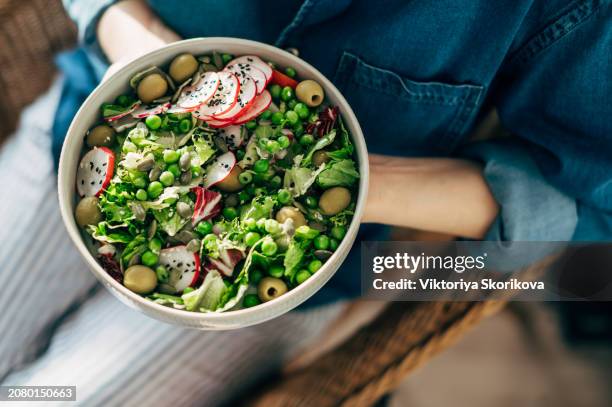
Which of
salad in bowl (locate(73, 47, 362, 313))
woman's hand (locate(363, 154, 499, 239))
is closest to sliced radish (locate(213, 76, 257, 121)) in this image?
salad in bowl (locate(73, 47, 362, 313))

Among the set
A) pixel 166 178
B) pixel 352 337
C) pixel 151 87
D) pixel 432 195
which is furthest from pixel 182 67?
pixel 352 337

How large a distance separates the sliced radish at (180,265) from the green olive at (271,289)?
0.07m

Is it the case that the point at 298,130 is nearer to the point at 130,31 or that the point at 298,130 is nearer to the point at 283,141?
the point at 283,141

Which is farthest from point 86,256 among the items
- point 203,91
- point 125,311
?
point 125,311

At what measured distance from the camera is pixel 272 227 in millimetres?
596

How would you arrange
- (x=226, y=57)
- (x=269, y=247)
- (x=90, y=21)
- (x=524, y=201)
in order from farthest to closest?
(x=90, y=21) → (x=524, y=201) → (x=226, y=57) → (x=269, y=247)

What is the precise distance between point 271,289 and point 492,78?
1.34 feet

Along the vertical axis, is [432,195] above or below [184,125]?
below

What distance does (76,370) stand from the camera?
0.87 metres

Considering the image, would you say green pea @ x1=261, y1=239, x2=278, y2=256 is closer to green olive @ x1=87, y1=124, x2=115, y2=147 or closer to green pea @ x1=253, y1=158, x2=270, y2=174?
green pea @ x1=253, y1=158, x2=270, y2=174

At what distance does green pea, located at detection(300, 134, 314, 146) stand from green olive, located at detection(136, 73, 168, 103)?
0.53ft

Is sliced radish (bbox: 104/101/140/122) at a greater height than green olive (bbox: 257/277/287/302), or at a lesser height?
greater

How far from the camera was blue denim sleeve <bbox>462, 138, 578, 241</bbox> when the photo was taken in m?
0.82

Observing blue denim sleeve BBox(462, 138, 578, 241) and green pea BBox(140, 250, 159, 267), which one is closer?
green pea BBox(140, 250, 159, 267)
